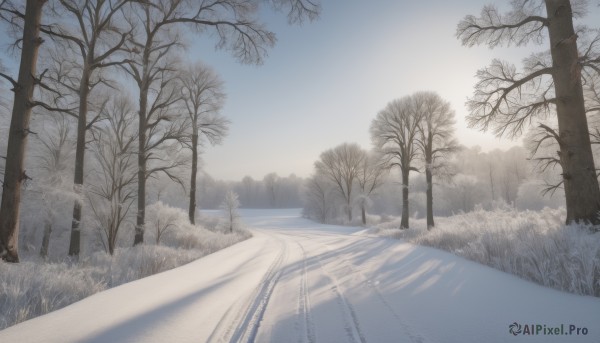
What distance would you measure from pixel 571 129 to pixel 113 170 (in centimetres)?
1563

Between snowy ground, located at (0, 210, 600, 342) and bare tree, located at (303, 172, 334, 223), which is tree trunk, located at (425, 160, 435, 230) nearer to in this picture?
snowy ground, located at (0, 210, 600, 342)

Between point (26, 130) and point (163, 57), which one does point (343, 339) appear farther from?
point (163, 57)

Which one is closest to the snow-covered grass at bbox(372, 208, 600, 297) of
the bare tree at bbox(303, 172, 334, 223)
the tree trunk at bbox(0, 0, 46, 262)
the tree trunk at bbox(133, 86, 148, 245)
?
the tree trunk at bbox(0, 0, 46, 262)

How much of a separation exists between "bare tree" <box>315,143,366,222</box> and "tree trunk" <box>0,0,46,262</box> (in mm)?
29898

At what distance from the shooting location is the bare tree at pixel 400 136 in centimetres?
1933

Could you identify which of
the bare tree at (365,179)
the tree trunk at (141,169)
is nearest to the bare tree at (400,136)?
the bare tree at (365,179)

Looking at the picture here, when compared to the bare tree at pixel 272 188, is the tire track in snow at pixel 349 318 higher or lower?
lower

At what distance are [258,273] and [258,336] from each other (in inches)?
120

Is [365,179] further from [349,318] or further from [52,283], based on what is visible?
[52,283]

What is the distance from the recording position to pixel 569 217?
586cm

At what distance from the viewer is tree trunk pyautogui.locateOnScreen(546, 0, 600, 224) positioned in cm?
564

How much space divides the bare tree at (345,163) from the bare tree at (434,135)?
51.0ft

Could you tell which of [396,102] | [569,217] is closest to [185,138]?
[569,217]

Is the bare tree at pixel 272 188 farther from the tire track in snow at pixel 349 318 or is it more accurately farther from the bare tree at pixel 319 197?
the tire track in snow at pixel 349 318
